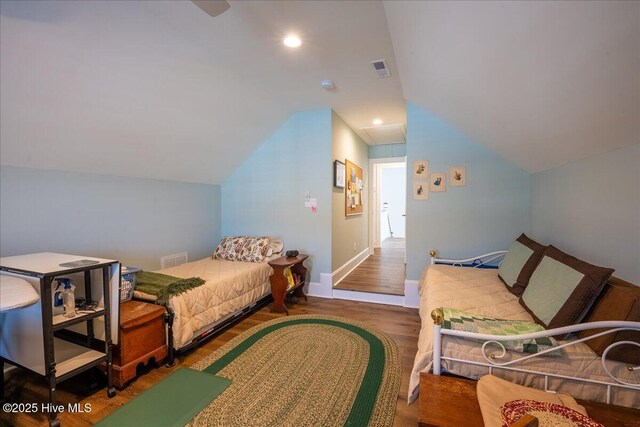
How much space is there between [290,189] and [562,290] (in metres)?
3.06

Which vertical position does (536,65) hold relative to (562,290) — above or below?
above

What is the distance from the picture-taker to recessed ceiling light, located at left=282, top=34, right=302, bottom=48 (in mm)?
2172

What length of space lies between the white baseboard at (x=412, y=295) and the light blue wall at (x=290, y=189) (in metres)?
1.05

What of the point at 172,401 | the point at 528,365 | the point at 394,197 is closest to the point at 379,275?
the point at 528,365

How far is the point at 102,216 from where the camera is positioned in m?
2.65

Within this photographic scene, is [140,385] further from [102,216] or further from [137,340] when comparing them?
[102,216]

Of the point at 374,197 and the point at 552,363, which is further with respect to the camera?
the point at 374,197

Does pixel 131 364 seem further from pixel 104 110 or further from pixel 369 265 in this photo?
pixel 369 265

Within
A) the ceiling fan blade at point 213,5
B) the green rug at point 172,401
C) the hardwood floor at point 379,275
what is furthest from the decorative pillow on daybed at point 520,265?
the ceiling fan blade at point 213,5

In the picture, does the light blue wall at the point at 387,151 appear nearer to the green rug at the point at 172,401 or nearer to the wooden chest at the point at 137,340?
the wooden chest at the point at 137,340

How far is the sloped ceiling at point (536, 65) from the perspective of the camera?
1114 millimetres

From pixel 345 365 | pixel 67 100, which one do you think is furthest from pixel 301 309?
pixel 67 100

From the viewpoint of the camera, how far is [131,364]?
1952 millimetres

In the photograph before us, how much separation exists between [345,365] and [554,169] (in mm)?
2558
